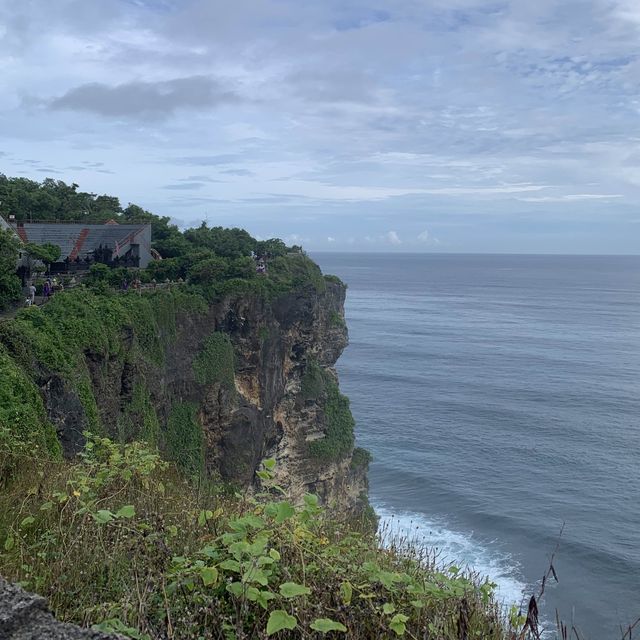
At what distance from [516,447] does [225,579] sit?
53.7 m

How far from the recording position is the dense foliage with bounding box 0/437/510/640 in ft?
16.4

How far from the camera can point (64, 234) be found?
137ft

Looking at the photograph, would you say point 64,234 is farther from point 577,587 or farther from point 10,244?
point 577,587

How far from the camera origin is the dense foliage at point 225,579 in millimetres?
4984

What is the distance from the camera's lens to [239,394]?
36.7 meters

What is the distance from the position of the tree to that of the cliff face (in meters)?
4.80

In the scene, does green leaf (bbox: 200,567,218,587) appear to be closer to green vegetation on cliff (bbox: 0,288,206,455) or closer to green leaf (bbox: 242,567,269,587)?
green leaf (bbox: 242,567,269,587)

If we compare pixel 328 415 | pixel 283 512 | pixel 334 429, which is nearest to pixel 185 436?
pixel 328 415

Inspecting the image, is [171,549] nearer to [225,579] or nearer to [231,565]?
[225,579]

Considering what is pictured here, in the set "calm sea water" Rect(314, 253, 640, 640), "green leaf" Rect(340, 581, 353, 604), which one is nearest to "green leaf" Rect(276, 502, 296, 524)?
"green leaf" Rect(340, 581, 353, 604)

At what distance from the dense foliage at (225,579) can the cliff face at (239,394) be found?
12.9 metres

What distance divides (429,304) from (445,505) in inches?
3961

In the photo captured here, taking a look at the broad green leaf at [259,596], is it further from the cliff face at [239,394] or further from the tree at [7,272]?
the tree at [7,272]

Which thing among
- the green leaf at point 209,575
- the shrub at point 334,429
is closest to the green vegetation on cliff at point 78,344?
the green leaf at point 209,575
